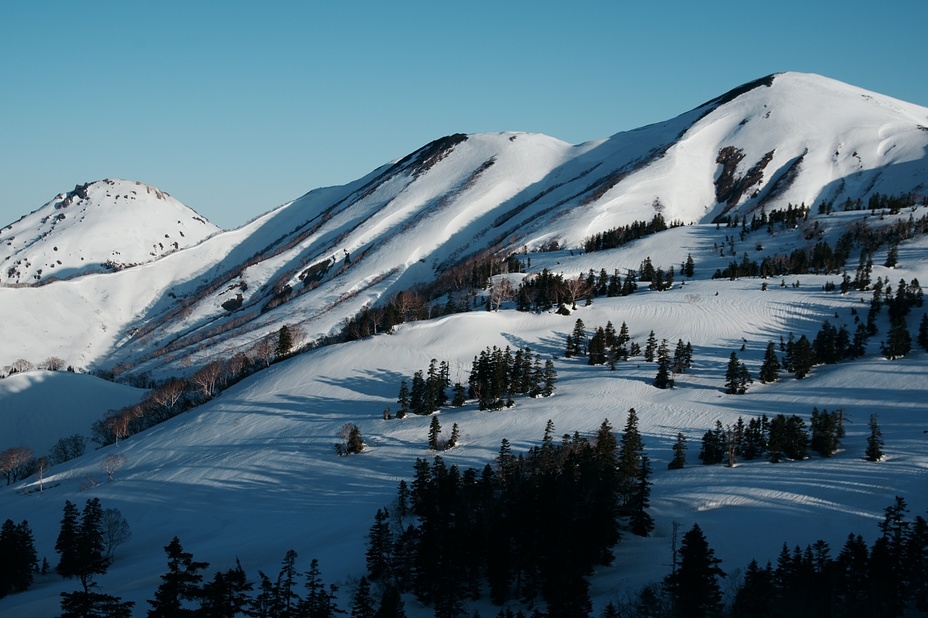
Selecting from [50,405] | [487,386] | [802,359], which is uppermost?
[802,359]

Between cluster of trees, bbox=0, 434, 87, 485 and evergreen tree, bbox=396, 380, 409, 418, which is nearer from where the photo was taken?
evergreen tree, bbox=396, 380, 409, 418

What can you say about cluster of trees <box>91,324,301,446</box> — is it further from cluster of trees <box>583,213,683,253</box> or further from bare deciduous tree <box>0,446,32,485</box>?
cluster of trees <box>583,213,683,253</box>

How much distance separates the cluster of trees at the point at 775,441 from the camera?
235ft

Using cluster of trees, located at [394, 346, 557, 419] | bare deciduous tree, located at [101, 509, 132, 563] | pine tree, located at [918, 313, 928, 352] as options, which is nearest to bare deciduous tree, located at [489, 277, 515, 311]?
cluster of trees, located at [394, 346, 557, 419]

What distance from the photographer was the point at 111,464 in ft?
313

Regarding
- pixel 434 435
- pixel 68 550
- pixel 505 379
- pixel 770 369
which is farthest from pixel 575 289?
pixel 68 550

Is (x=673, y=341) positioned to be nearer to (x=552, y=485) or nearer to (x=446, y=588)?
(x=552, y=485)

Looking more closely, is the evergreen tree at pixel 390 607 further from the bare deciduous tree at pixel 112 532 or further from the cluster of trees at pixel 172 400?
the cluster of trees at pixel 172 400

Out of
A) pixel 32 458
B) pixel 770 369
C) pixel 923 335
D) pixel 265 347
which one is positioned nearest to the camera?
pixel 770 369

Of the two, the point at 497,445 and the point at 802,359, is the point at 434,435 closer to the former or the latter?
the point at 497,445

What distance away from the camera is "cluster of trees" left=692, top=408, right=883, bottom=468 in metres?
71.8

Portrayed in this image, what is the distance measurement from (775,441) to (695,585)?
36065mm

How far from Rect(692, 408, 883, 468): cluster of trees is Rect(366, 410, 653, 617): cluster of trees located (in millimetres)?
18347

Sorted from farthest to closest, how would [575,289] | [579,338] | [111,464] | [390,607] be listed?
[575,289] → [579,338] → [111,464] → [390,607]
